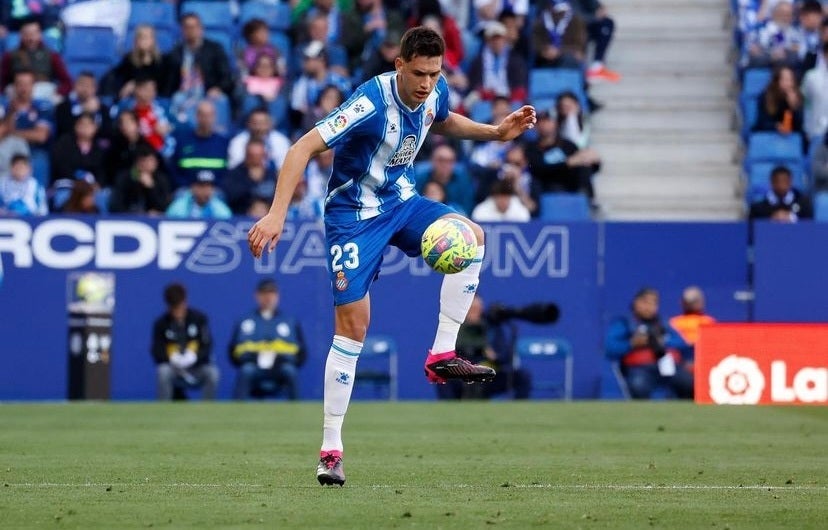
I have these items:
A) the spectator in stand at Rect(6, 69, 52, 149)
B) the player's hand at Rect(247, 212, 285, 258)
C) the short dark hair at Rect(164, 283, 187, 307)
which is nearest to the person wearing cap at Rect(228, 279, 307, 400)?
the short dark hair at Rect(164, 283, 187, 307)

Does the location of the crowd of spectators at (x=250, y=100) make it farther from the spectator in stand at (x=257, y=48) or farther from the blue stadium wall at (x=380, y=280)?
the blue stadium wall at (x=380, y=280)

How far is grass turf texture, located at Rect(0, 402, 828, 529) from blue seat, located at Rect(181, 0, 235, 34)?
24.2 feet

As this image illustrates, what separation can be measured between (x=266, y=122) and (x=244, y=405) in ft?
13.8

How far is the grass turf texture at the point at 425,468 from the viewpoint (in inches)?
284

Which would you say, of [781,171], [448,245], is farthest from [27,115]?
[448,245]

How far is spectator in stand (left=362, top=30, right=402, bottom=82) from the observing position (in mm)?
19969

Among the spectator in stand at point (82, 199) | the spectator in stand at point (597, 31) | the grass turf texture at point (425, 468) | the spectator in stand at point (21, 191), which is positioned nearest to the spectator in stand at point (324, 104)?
the spectator in stand at point (82, 199)

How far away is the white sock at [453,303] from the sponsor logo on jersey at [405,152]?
0.68 meters

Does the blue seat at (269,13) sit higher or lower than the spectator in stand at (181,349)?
higher

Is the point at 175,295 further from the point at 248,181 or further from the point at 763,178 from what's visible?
the point at 763,178

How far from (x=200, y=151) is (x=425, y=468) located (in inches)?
405

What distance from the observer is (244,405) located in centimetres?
1622

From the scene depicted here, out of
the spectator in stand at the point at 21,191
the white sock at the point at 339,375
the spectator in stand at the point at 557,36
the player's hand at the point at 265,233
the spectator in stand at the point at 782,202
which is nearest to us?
the player's hand at the point at 265,233

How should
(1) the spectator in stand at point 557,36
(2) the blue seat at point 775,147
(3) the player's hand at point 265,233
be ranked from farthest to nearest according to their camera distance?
(1) the spectator in stand at point 557,36
(2) the blue seat at point 775,147
(3) the player's hand at point 265,233
